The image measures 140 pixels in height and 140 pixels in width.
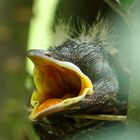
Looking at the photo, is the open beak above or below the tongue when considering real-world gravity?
above

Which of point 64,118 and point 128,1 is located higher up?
point 128,1

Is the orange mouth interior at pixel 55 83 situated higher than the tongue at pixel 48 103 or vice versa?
the orange mouth interior at pixel 55 83

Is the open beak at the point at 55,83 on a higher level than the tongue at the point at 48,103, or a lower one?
higher

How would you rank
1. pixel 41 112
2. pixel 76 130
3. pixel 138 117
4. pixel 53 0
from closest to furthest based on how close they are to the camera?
pixel 138 117 → pixel 41 112 → pixel 76 130 → pixel 53 0

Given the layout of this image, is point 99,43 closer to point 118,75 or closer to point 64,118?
point 118,75

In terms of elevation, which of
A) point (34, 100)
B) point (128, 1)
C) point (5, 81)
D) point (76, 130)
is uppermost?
point (128, 1)

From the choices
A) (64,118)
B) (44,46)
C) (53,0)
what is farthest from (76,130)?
(53,0)

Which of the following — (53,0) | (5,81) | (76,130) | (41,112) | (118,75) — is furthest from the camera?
(53,0)

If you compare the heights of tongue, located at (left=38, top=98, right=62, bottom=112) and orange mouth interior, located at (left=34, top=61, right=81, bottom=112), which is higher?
orange mouth interior, located at (left=34, top=61, right=81, bottom=112)
